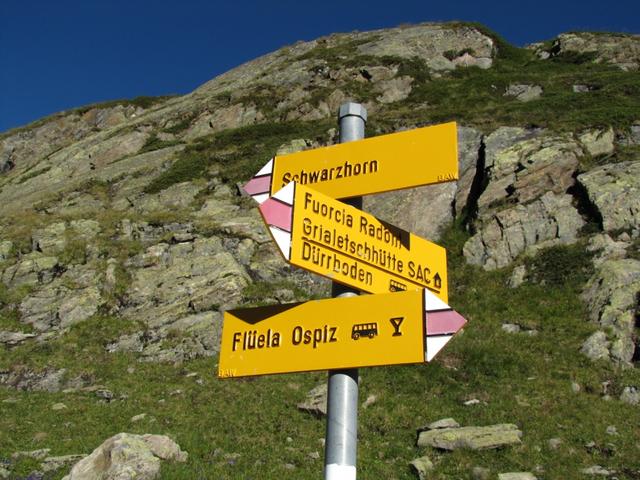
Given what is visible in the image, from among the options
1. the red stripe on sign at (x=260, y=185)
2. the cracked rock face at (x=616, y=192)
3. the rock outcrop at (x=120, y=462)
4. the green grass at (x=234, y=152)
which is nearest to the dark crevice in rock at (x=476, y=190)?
the cracked rock face at (x=616, y=192)

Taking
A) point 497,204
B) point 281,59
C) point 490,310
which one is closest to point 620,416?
point 490,310

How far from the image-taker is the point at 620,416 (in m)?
14.3

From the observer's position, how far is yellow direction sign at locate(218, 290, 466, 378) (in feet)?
14.6

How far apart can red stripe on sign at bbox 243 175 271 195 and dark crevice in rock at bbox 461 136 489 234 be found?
65.9 ft

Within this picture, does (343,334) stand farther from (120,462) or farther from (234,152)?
(234,152)

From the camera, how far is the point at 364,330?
15.1ft

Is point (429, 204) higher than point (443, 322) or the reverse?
higher

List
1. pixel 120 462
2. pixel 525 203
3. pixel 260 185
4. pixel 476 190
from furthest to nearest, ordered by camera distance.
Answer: pixel 476 190, pixel 525 203, pixel 120 462, pixel 260 185

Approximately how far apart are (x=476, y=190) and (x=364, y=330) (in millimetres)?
23107

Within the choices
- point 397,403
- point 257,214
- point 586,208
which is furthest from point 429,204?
point 397,403

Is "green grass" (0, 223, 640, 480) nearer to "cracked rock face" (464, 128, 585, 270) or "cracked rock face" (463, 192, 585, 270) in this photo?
"cracked rock face" (463, 192, 585, 270)

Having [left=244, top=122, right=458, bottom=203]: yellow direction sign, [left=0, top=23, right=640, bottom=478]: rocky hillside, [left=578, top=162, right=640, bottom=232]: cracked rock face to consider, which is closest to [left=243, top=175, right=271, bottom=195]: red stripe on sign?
[left=244, top=122, right=458, bottom=203]: yellow direction sign

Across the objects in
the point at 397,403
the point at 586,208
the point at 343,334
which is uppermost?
the point at 586,208

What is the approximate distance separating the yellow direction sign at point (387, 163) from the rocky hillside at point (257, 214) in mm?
12116
